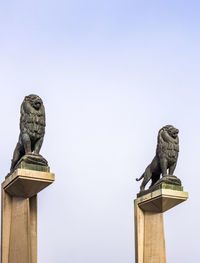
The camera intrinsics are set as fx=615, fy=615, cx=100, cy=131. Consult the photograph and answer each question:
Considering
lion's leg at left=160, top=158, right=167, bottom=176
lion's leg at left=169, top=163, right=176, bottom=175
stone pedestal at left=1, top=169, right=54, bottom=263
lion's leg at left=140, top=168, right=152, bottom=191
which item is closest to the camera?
stone pedestal at left=1, top=169, right=54, bottom=263

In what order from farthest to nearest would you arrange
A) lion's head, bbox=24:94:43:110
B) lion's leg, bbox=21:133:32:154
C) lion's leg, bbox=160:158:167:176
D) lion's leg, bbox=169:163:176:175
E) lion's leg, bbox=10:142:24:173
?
lion's leg, bbox=169:163:176:175 → lion's leg, bbox=160:158:167:176 → lion's leg, bbox=10:142:24:173 → lion's head, bbox=24:94:43:110 → lion's leg, bbox=21:133:32:154

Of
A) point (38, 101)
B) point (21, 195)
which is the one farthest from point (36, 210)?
point (38, 101)

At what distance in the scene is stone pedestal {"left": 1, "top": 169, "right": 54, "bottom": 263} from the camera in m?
18.1

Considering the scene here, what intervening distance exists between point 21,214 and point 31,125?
2.72 m

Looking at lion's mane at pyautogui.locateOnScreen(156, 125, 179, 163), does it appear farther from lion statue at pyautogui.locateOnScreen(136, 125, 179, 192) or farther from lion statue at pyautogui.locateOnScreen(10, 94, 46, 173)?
lion statue at pyautogui.locateOnScreen(10, 94, 46, 173)

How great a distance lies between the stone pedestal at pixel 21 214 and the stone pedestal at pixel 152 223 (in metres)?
4.29

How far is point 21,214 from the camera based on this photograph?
18422mm

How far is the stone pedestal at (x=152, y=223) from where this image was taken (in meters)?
20.8

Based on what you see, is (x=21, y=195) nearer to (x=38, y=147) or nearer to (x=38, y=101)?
(x=38, y=147)

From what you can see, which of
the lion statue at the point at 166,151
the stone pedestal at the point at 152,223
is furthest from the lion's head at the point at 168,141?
the stone pedestal at the point at 152,223

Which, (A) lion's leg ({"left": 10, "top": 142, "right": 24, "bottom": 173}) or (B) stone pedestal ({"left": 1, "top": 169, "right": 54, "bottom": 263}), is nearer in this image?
(B) stone pedestal ({"left": 1, "top": 169, "right": 54, "bottom": 263})

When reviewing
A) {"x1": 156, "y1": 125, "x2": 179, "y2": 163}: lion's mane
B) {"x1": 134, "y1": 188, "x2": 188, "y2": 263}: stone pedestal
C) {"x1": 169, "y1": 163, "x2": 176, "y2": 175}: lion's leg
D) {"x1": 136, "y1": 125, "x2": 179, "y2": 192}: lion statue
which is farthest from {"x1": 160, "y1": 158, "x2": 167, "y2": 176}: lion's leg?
{"x1": 134, "y1": 188, "x2": 188, "y2": 263}: stone pedestal

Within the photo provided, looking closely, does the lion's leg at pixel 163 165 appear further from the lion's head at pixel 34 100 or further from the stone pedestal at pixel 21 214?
the lion's head at pixel 34 100

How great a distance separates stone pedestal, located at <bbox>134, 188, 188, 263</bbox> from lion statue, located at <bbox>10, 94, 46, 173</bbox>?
4604 millimetres
